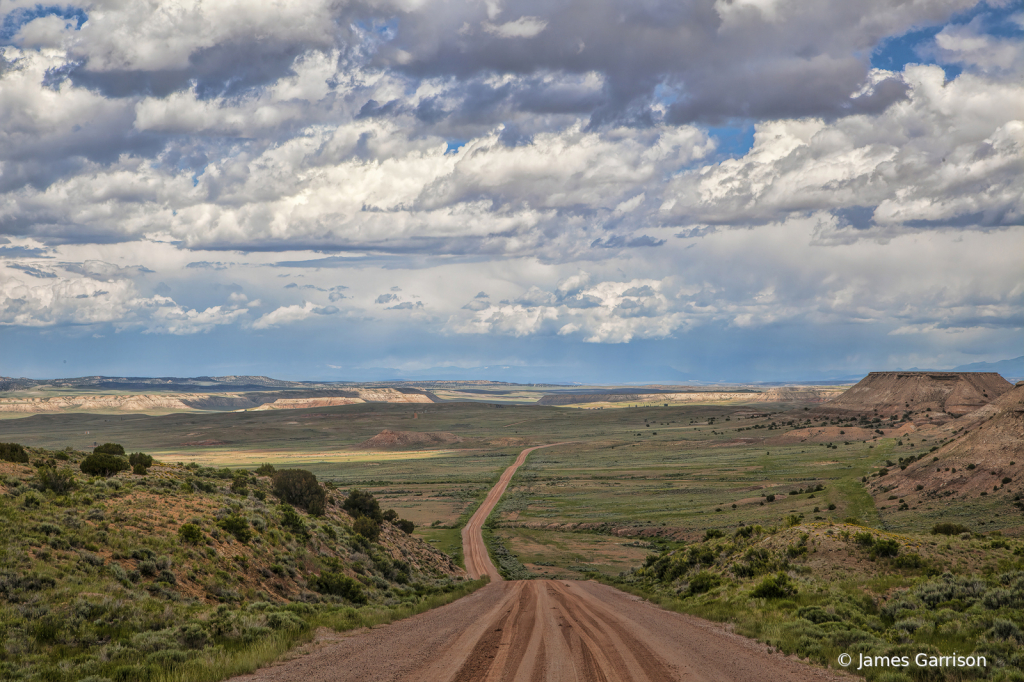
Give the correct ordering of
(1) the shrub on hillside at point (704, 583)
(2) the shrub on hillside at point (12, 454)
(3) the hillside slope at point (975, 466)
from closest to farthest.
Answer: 1. (2) the shrub on hillside at point (12, 454)
2. (1) the shrub on hillside at point (704, 583)
3. (3) the hillside slope at point (975, 466)

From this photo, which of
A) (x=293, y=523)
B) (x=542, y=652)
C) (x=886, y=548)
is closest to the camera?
(x=542, y=652)

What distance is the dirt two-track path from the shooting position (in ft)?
51.3

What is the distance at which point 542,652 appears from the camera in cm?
1794

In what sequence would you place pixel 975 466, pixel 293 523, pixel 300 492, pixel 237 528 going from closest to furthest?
pixel 237 528 → pixel 293 523 → pixel 300 492 → pixel 975 466

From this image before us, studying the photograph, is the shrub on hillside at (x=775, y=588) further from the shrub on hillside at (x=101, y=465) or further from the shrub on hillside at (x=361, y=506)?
the shrub on hillside at (x=101, y=465)

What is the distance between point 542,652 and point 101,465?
1033 inches

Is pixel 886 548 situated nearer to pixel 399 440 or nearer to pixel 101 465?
pixel 101 465

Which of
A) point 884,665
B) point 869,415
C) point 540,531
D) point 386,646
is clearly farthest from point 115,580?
point 869,415

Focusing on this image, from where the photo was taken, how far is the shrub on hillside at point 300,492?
133ft

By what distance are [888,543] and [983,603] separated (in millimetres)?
9815

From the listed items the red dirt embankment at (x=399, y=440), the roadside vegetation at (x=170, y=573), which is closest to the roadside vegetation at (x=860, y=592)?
the roadside vegetation at (x=170, y=573)

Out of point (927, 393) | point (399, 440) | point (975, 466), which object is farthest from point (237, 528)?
point (927, 393)

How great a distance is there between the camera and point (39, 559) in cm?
1942

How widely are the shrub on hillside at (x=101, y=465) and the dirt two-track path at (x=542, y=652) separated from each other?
18691mm
